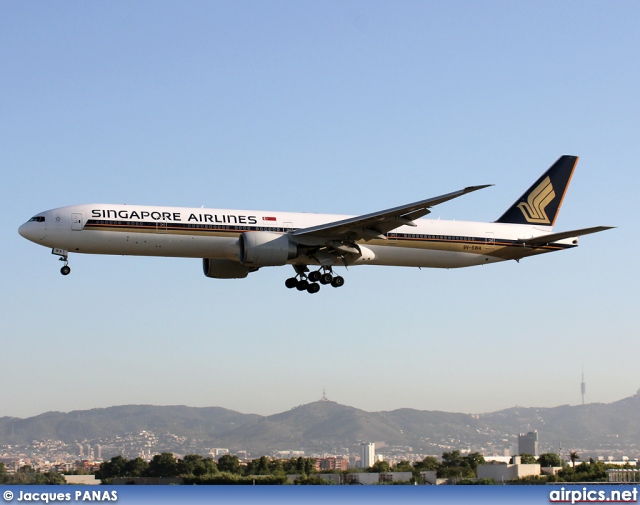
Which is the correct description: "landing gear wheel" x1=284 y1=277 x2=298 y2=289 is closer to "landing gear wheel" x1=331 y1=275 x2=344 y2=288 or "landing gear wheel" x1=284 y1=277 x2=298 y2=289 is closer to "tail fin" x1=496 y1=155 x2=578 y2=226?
"landing gear wheel" x1=331 y1=275 x2=344 y2=288

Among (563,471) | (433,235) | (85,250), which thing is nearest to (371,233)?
(433,235)

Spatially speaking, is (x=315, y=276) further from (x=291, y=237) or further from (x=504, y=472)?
(x=504, y=472)

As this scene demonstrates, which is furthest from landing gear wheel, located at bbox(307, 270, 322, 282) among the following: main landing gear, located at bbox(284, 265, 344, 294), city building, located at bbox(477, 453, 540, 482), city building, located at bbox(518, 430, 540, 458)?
city building, located at bbox(518, 430, 540, 458)

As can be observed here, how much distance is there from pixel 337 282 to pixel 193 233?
360 inches

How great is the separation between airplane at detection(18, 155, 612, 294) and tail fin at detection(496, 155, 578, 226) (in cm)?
160

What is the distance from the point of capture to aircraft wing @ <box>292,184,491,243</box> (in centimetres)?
4338

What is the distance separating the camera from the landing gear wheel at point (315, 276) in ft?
159

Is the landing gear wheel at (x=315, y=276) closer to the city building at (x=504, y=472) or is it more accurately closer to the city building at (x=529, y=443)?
the city building at (x=504, y=472)

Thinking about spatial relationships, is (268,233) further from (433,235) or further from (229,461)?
(229,461)

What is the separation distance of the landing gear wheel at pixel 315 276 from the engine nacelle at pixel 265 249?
3.79 meters

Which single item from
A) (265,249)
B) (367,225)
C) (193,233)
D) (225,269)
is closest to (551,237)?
(367,225)

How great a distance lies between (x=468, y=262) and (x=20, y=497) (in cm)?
2713

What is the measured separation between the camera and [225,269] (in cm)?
4959

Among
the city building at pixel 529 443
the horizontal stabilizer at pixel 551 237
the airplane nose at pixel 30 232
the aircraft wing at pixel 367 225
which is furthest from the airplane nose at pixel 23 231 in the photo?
the city building at pixel 529 443
